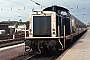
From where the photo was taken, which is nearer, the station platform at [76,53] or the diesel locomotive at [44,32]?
the station platform at [76,53]

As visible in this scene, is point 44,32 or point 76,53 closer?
point 76,53

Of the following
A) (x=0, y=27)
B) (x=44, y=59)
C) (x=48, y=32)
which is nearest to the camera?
(x=44, y=59)

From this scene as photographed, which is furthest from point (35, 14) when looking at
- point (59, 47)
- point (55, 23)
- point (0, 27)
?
point (0, 27)

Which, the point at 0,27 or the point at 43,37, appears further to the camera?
the point at 0,27

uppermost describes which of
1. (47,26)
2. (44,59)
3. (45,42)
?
(47,26)

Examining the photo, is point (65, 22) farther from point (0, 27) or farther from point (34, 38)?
point (0, 27)

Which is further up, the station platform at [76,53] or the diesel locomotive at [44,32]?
the diesel locomotive at [44,32]

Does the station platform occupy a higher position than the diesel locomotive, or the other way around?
the diesel locomotive

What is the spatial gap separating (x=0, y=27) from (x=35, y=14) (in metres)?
62.3

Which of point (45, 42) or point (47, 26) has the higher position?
point (47, 26)

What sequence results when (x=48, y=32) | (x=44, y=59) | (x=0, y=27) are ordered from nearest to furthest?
(x=44, y=59), (x=48, y=32), (x=0, y=27)

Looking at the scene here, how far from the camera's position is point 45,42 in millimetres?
13555

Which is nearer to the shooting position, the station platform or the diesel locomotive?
the station platform

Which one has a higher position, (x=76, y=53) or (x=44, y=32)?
(x=44, y=32)
